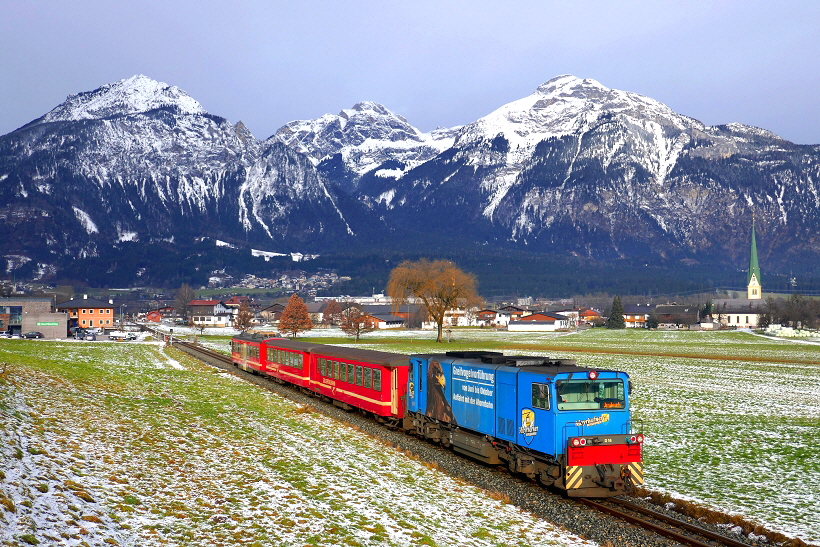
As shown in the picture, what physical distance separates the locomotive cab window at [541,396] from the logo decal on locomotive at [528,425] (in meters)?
0.37

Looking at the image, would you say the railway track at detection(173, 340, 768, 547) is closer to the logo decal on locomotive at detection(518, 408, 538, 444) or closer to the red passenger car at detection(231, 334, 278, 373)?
the logo decal on locomotive at detection(518, 408, 538, 444)

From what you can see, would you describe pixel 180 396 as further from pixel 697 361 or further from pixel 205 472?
pixel 697 361

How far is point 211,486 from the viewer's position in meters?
17.9

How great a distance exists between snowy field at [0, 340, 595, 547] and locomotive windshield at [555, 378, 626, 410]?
A: 356 centimetres

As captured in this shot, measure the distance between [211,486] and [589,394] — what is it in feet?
36.4

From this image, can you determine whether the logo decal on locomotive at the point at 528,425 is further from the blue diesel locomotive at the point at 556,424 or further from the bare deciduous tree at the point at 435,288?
the bare deciduous tree at the point at 435,288

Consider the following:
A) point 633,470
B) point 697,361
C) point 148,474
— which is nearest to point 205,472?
point 148,474

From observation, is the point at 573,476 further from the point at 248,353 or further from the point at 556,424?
the point at 248,353

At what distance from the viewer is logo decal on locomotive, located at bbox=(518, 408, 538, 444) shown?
2047 centimetres

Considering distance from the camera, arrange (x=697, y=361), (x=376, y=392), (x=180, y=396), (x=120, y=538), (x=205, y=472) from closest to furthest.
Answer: (x=120, y=538)
(x=205, y=472)
(x=376, y=392)
(x=180, y=396)
(x=697, y=361)

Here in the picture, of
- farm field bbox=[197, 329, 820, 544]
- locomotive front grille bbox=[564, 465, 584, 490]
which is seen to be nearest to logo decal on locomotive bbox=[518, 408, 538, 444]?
locomotive front grille bbox=[564, 465, 584, 490]

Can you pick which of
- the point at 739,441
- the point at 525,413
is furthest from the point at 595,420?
the point at 739,441

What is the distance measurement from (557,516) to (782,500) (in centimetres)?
685

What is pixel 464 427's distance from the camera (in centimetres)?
2484
